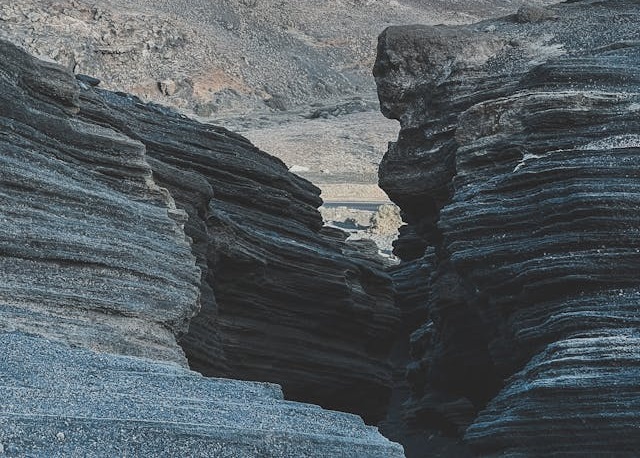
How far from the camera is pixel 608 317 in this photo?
12.7m

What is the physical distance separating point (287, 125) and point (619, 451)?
57553 mm

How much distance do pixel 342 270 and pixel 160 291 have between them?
6718 millimetres

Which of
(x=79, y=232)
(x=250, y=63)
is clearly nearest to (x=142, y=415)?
(x=79, y=232)

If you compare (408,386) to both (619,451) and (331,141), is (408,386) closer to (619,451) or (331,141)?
(619,451)

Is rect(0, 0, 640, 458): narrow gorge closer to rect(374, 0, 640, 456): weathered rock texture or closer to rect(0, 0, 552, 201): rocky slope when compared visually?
rect(374, 0, 640, 456): weathered rock texture

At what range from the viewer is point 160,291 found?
1219cm

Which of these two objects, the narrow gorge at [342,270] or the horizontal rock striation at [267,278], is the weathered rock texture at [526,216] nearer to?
the narrow gorge at [342,270]

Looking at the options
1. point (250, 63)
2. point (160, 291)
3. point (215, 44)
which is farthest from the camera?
point (215, 44)

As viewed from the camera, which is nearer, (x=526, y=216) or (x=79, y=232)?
(x=79, y=232)

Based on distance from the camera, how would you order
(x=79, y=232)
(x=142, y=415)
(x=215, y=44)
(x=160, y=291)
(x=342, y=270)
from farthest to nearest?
(x=215, y=44), (x=342, y=270), (x=160, y=291), (x=79, y=232), (x=142, y=415)

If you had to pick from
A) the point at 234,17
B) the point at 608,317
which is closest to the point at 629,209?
the point at 608,317

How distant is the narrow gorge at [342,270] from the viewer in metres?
8.95

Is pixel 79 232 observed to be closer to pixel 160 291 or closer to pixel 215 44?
pixel 160 291

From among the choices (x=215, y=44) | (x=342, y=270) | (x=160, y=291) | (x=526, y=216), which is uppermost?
(x=215, y=44)
